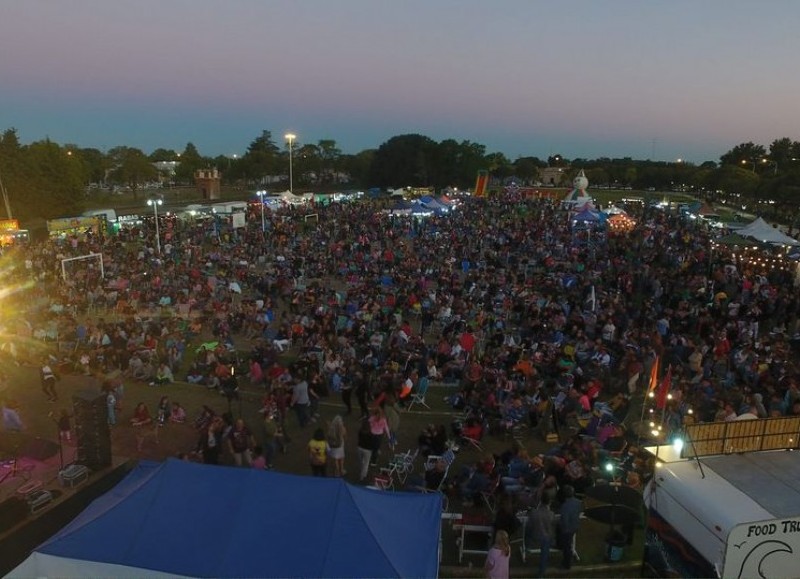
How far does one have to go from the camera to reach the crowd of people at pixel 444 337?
9.41 metres

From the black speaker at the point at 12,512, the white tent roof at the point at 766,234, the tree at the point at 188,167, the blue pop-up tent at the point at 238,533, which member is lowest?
the black speaker at the point at 12,512

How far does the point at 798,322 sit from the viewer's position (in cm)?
1585

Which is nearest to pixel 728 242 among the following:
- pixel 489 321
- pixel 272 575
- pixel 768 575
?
pixel 489 321

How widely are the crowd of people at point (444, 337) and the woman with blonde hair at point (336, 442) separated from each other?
0.03 m

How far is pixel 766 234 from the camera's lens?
23.7 metres

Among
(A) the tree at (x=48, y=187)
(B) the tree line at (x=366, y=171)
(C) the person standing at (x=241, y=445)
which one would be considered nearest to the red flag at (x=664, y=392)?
(C) the person standing at (x=241, y=445)

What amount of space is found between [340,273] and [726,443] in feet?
64.1

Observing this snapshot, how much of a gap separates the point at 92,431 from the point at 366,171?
307 feet

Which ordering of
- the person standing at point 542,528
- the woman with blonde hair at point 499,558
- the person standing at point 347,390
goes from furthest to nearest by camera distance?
the person standing at point 347,390, the person standing at point 542,528, the woman with blonde hair at point 499,558

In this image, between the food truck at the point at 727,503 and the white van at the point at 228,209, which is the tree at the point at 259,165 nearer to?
the white van at the point at 228,209

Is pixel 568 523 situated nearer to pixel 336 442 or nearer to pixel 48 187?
pixel 336 442

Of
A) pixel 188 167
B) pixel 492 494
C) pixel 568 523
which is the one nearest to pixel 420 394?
pixel 492 494

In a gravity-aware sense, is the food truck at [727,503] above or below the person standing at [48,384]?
above

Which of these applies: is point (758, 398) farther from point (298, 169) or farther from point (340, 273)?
point (298, 169)
